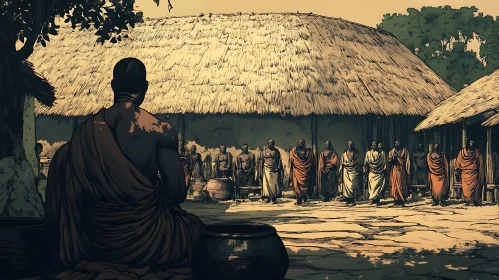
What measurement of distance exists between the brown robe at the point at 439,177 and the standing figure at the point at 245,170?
4.17 m

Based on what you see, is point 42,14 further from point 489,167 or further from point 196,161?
point 489,167

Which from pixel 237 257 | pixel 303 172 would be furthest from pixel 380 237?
pixel 303 172

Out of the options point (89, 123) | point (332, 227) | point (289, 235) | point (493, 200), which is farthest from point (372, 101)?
point (89, 123)

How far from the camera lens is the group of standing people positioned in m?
16.1

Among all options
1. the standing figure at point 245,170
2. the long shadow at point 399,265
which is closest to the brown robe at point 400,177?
the standing figure at point 245,170

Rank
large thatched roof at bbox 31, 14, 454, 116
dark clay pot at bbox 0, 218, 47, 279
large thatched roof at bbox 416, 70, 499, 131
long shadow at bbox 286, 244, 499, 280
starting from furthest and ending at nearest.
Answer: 1. large thatched roof at bbox 31, 14, 454, 116
2. large thatched roof at bbox 416, 70, 499, 131
3. long shadow at bbox 286, 244, 499, 280
4. dark clay pot at bbox 0, 218, 47, 279

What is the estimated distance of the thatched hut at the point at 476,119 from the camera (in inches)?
630

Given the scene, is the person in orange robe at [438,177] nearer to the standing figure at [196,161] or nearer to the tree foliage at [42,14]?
the standing figure at [196,161]

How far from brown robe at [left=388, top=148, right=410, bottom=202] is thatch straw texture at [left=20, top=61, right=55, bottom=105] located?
25.2 ft

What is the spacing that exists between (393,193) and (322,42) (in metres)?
5.88

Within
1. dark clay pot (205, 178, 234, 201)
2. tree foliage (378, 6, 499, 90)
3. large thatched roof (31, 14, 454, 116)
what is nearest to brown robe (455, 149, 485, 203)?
large thatched roof (31, 14, 454, 116)

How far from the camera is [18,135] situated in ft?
31.1

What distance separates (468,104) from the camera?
55.2 feet

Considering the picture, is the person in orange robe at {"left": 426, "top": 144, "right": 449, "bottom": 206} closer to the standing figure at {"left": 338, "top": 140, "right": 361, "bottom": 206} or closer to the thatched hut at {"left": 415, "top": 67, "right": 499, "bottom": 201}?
the thatched hut at {"left": 415, "top": 67, "right": 499, "bottom": 201}
